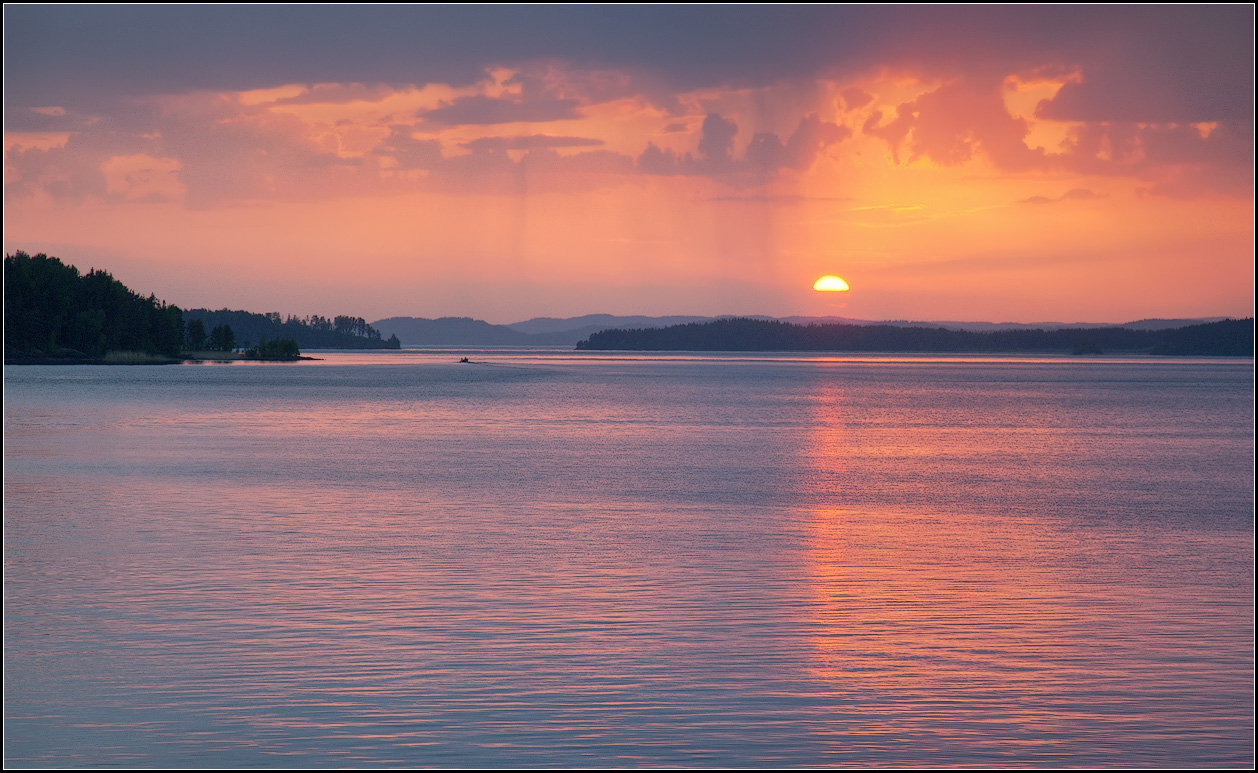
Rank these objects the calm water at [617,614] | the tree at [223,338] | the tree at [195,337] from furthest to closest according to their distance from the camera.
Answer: the tree at [223,338], the tree at [195,337], the calm water at [617,614]

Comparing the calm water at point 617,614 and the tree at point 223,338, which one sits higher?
the tree at point 223,338

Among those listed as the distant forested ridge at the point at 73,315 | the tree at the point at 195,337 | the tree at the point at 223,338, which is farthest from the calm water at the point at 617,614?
the tree at the point at 223,338

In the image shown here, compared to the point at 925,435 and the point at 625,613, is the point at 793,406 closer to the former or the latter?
the point at 925,435

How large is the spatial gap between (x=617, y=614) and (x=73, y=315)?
14835 cm

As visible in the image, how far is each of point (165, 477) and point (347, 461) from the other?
6.61 metres

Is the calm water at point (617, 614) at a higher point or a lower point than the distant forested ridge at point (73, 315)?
lower

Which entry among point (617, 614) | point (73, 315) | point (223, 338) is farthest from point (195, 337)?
point (617, 614)

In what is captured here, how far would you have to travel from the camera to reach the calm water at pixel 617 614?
894 cm

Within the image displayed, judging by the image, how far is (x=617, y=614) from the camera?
1308cm

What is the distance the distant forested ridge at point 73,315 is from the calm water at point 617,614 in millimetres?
114748

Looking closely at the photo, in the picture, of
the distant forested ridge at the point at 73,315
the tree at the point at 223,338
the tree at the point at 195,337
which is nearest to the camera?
the distant forested ridge at the point at 73,315

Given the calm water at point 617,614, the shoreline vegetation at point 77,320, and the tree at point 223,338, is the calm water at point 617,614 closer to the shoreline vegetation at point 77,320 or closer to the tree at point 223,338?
the shoreline vegetation at point 77,320

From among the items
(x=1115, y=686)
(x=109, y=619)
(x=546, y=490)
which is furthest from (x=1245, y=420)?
(x=109, y=619)

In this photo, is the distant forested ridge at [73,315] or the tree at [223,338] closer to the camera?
the distant forested ridge at [73,315]
